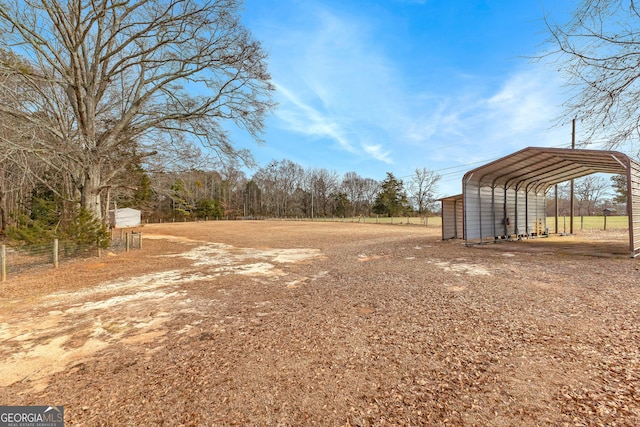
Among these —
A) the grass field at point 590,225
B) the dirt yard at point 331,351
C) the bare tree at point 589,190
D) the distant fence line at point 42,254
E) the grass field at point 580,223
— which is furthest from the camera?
the bare tree at point 589,190

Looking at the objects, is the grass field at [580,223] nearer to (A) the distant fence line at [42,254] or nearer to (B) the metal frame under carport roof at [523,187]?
(B) the metal frame under carport roof at [523,187]

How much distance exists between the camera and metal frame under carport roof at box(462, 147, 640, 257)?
889 cm

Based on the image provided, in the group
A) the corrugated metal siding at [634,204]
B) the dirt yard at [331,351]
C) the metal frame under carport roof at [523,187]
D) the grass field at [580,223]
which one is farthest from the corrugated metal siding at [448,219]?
the grass field at [580,223]

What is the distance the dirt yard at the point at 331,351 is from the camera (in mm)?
2078

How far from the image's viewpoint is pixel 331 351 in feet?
9.77

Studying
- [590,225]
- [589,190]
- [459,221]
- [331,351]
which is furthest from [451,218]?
[589,190]

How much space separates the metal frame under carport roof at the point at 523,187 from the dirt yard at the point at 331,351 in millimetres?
4727

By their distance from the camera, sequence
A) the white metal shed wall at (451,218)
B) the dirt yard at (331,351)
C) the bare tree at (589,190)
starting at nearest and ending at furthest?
the dirt yard at (331,351)
the white metal shed wall at (451,218)
the bare tree at (589,190)

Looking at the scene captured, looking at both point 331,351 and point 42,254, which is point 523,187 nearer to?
point 331,351

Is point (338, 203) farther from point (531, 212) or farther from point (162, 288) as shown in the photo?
point (162, 288)

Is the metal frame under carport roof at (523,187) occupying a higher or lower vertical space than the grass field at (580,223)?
higher

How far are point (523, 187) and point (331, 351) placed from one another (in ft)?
56.5

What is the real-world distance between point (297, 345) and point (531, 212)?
60.3 ft

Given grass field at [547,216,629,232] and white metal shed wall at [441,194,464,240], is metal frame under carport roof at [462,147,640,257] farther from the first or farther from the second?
grass field at [547,216,629,232]
